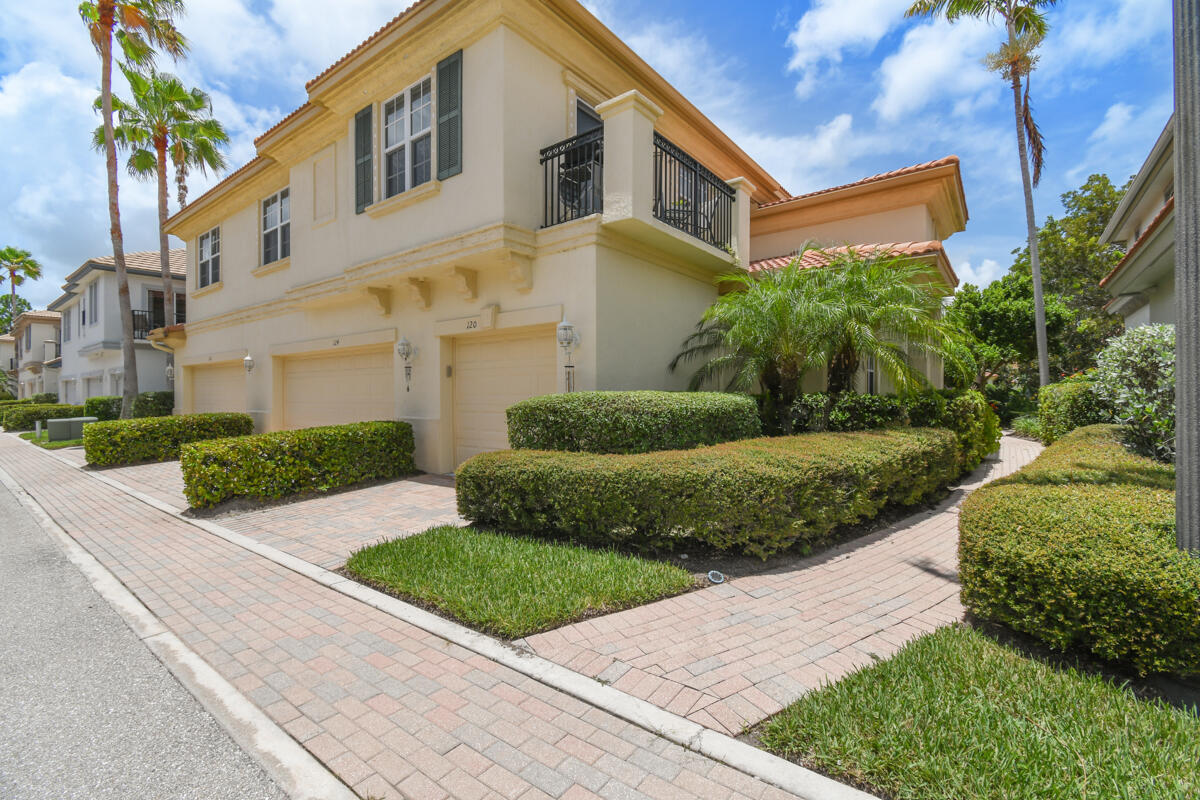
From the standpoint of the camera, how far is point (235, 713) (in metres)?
2.86

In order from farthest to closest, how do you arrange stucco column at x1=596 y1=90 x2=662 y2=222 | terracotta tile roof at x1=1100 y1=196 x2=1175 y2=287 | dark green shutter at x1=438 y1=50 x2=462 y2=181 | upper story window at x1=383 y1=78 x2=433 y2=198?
upper story window at x1=383 y1=78 x2=433 y2=198, dark green shutter at x1=438 y1=50 x2=462 y2=181, stucco column at x1=596 y1=90 x2=662 y2=222, terracotta tile roof at x1=1100 y1=196 x2=1175 y2=287

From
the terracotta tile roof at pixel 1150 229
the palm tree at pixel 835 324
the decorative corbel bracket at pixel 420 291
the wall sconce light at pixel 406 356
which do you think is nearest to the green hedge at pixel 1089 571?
the palm tree at pixel 835 324

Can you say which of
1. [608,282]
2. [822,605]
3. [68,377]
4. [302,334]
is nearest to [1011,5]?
[608,282]

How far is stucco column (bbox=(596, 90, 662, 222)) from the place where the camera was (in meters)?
7.47

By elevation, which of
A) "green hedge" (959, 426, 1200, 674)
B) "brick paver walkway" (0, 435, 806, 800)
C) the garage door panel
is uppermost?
the garage door panel

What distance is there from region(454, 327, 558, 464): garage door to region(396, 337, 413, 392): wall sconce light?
3.32 feet

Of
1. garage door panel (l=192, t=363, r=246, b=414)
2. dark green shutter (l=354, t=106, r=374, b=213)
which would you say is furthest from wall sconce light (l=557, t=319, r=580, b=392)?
garage door panel (l=192, t=363, r=246, b=414)

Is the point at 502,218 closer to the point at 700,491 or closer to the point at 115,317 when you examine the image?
the point at 700,491

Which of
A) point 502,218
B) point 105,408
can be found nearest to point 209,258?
point 105,408

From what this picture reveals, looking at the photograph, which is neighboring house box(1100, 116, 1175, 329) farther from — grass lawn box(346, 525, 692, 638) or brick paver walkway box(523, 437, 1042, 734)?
grass lawn box(346, 525, 692, 638)

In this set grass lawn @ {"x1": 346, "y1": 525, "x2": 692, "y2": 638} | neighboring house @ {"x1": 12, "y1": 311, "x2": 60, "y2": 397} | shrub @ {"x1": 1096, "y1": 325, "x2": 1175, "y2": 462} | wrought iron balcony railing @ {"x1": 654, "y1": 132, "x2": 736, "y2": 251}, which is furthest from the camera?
neighboring house @ {"x1": 12, "y1": 311, "x2": 60, "y2": 397}

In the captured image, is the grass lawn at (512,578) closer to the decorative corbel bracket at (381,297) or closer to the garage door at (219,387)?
the decorative corbel bracket at (381,297)

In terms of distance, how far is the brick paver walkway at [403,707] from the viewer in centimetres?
229

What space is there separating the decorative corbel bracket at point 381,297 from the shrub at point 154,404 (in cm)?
1456
